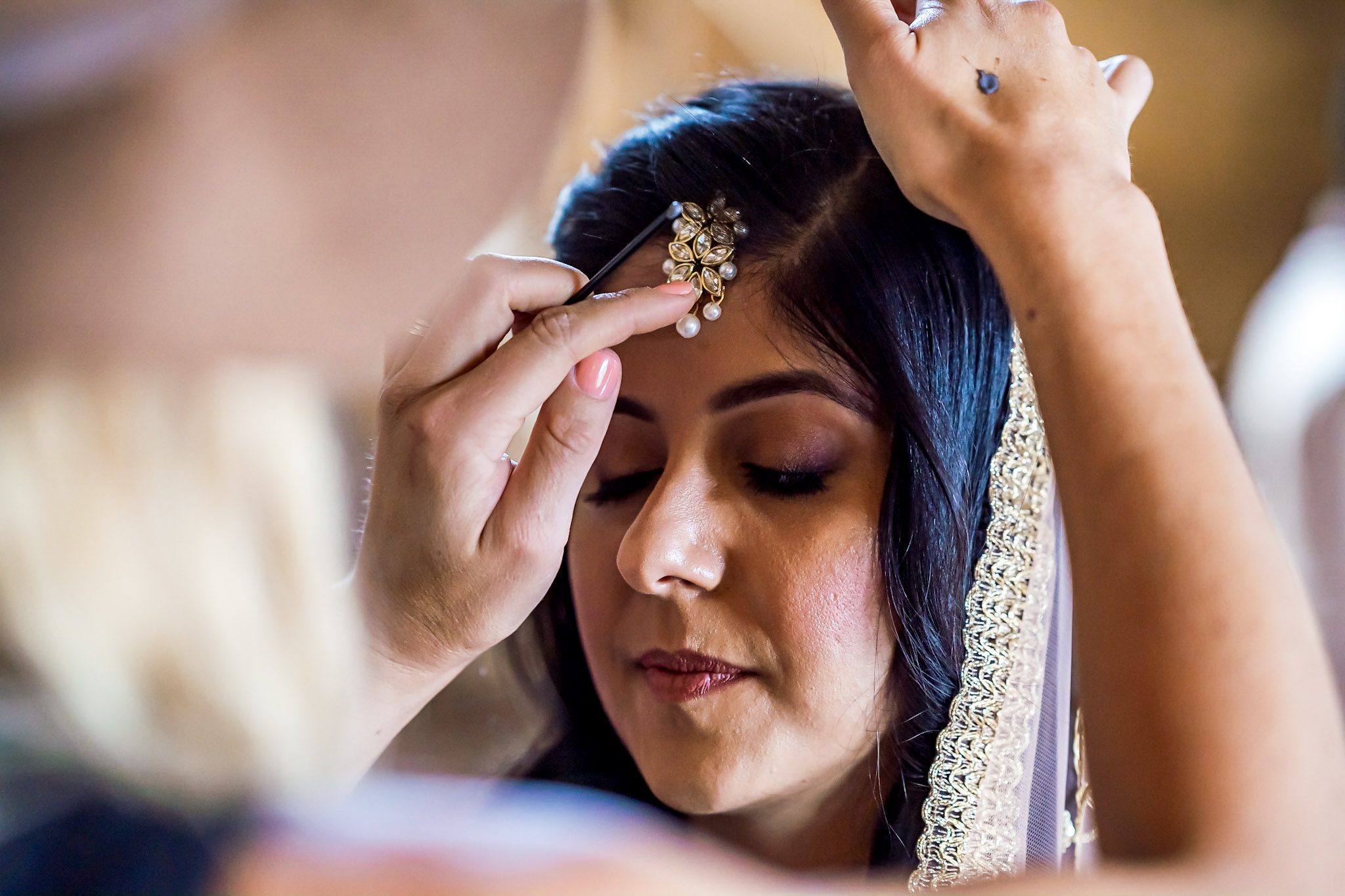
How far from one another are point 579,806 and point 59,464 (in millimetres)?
289

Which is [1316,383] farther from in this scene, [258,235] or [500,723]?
[258,235]

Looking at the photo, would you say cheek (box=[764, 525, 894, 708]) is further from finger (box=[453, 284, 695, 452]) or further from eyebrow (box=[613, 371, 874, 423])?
finger (box=[453, 284, 695, 452])

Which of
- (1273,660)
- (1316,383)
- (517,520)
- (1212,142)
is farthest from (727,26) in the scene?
(1273,660)

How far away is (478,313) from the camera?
38.0 inches

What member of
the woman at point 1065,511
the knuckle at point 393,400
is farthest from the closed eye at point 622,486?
the knuckle at point 393,400

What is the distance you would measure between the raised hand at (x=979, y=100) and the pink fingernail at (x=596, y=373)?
29 centimetres

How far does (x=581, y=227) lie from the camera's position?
4.00 ft

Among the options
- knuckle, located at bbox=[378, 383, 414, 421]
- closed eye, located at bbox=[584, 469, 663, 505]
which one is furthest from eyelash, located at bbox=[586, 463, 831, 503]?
knuckle, located at bbox=[378, 383, 414, 421]

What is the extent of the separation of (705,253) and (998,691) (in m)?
0.50

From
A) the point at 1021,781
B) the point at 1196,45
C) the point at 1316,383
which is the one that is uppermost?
the point at 1196,45

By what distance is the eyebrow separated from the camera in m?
1.00

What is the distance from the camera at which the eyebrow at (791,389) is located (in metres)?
1.00

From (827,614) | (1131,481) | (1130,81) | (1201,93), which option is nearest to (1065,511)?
(1131,481)

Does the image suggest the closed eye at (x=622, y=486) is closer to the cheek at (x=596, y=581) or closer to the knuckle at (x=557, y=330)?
the cheek at (x=596, y=581)
